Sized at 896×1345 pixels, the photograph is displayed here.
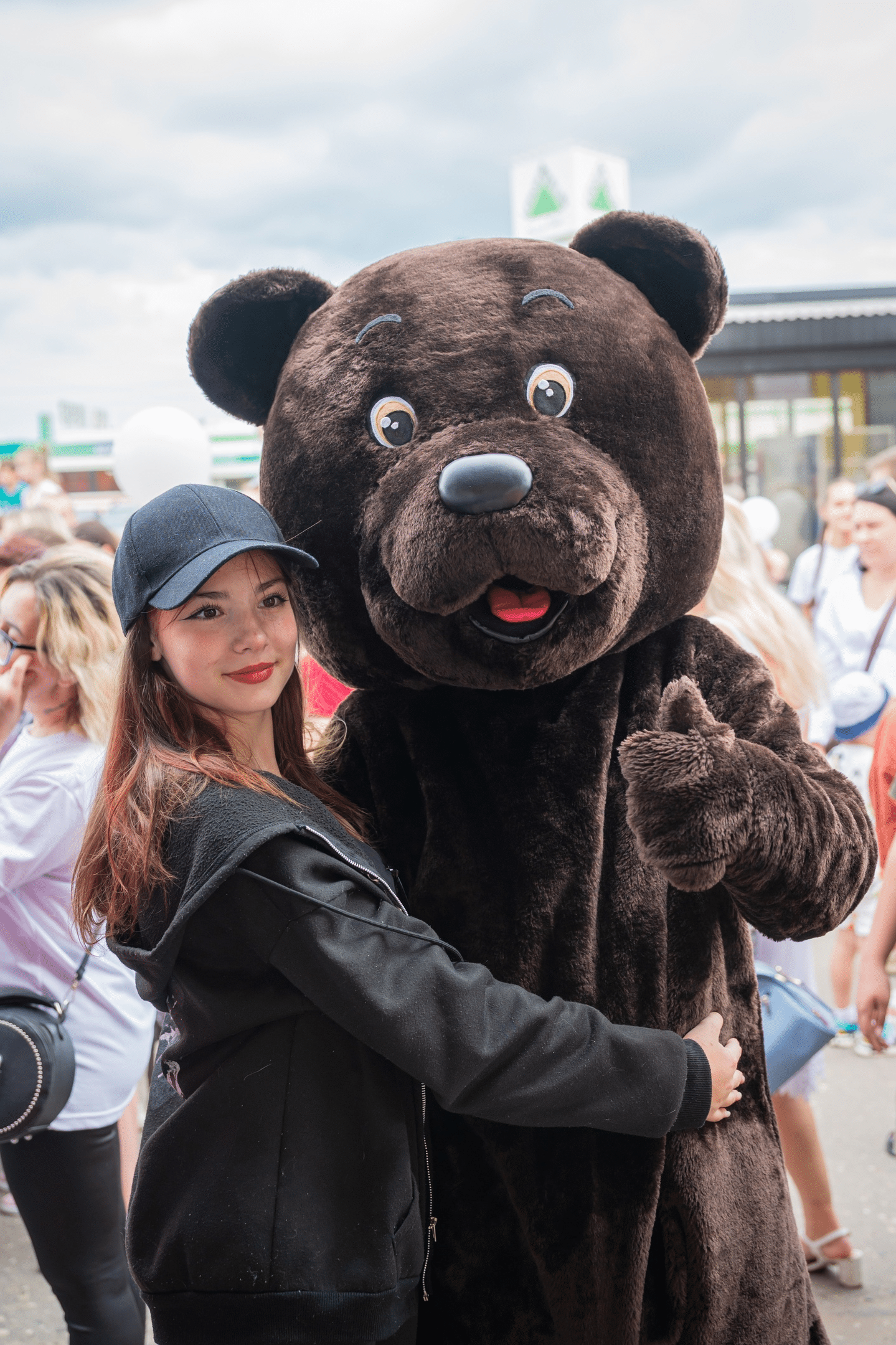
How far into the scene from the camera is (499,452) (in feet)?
4.61

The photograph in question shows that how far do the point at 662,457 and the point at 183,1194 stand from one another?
1178 mm

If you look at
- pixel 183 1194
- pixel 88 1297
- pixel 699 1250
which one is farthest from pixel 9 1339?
pixel 699 1250

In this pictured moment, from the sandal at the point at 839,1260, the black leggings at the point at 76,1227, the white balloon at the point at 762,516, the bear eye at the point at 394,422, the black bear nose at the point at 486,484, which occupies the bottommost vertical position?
the sandal at the point at 839,1260

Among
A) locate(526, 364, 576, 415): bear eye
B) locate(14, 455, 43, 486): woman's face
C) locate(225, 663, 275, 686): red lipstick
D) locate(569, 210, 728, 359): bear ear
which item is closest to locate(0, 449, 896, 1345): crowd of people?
locate(225, 663, 275, 686): red lipstick

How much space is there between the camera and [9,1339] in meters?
2.93

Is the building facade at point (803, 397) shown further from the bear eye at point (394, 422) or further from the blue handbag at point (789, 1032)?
the bear eye at point (394, 422)

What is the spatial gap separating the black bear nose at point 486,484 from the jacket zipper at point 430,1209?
0.78m

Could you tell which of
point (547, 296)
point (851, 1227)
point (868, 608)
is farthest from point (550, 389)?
point (868, 608)

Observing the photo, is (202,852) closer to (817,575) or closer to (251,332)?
(251,332)

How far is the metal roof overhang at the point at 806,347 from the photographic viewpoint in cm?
984

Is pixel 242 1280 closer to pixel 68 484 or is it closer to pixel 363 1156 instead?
pixel 363 1156

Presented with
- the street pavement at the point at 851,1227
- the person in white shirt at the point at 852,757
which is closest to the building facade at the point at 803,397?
the person in white shirt at the point at 852,757

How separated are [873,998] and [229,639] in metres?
1.60

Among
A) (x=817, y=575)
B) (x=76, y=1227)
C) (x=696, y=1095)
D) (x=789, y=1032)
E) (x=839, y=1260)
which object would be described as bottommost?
(x=839, y=1260)
